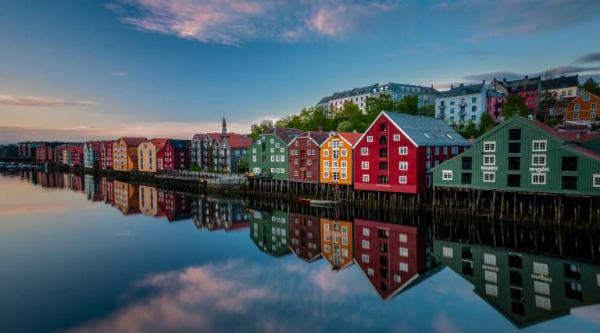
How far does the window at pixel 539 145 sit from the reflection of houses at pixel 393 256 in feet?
36.5

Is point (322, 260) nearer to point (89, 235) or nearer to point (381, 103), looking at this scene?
point (89, 235)

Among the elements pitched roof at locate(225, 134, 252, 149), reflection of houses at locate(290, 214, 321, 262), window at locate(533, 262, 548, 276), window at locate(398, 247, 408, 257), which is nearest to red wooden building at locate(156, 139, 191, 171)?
pitched roof at locate(225, 134, 252, 149)

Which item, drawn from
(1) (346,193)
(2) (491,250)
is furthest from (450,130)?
(2) (491,250)

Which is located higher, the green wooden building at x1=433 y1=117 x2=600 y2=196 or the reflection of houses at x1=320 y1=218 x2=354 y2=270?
the green wooden building at x1=433 y1=117 x2=600 y2=196

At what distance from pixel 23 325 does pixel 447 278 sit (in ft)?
69.0

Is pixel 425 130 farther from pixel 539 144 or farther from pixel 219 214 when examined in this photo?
pixel 219 214

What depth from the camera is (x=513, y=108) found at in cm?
5891

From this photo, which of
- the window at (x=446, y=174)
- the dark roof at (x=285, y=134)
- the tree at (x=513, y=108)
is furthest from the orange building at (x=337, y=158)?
the tree at (x=513, y=108)

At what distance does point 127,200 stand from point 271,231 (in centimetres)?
3214

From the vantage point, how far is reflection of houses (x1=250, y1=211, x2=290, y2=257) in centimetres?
2828

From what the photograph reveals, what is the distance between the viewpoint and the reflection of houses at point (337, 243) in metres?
24.3

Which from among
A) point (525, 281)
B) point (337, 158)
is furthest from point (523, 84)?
point (525, 281)

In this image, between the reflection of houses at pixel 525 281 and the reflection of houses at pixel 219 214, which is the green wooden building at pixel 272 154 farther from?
the reflection of houses at pixel 525 281

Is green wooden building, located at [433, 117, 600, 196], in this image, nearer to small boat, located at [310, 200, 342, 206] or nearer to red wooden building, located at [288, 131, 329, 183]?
small boat, located at [310, 200, 342, 206]
